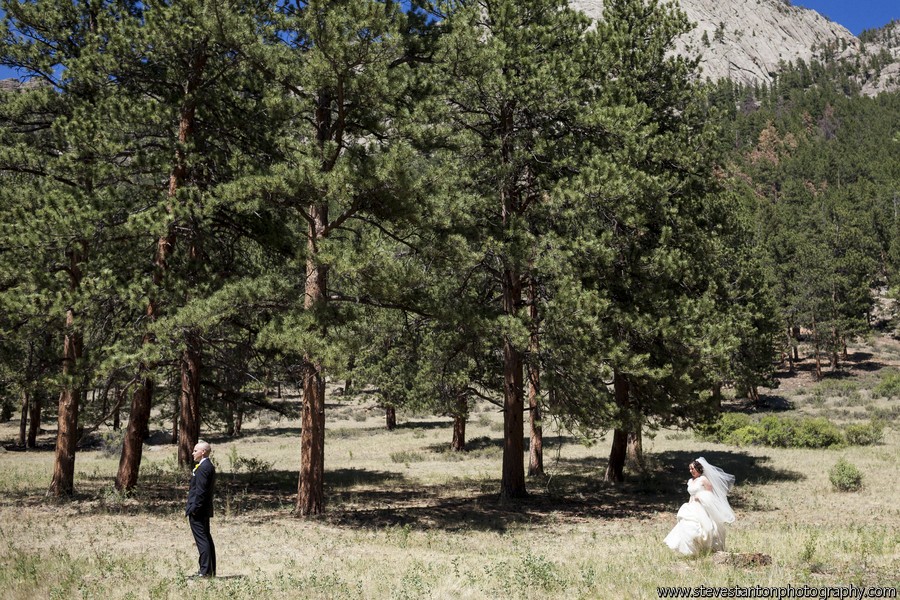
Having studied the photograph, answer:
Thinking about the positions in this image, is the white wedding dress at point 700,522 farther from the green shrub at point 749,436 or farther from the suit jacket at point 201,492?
the green shrub at point 749,436

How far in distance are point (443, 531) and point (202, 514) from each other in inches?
218

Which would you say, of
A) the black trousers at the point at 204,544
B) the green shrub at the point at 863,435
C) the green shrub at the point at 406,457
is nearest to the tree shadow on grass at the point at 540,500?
the black trousers at the point at 204,544

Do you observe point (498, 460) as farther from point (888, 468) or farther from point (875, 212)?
point (875, 212)

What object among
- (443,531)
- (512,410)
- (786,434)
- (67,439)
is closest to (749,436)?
(786,434)

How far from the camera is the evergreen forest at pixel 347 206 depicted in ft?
40.0

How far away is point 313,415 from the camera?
12.7m

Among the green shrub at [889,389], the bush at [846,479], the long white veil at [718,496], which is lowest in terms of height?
the bush at [846,479]

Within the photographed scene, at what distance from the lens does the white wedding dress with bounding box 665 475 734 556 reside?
858cm

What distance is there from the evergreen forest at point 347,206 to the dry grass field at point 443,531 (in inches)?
69.2

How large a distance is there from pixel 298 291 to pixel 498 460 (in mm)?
15144

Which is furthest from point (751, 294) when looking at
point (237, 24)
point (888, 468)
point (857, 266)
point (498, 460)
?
point (857, 266)

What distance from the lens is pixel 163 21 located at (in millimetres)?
12625

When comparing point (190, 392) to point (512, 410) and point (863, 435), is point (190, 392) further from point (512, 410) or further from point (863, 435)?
point (863, 435)

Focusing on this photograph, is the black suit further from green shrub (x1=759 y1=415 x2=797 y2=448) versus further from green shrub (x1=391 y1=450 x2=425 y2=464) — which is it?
green shrub (x1=759 y1=415 x2=797 y2=448)
